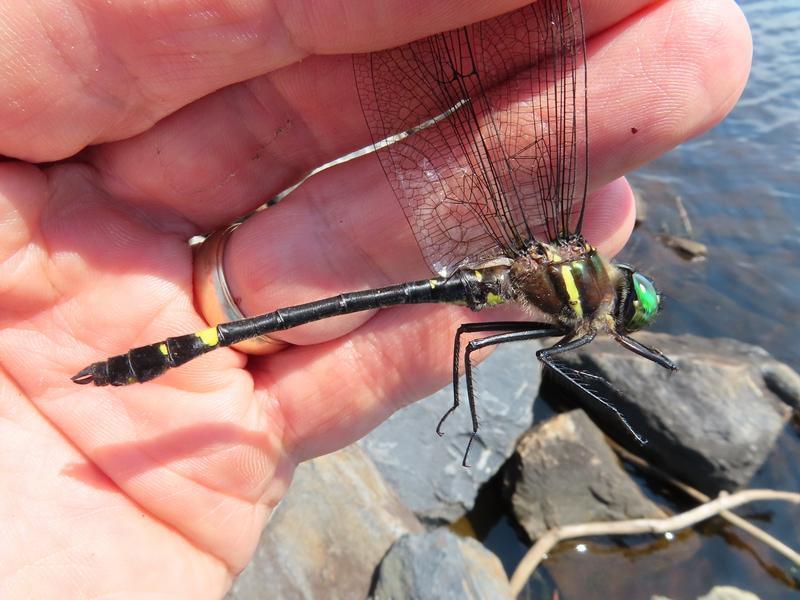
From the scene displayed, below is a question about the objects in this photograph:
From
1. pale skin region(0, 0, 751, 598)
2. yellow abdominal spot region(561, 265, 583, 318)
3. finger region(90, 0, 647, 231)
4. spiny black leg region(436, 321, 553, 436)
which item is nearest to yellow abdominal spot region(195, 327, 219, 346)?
pale skin region(0, 0, 751, 598)

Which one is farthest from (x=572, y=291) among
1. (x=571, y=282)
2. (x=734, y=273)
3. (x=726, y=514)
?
(x=734, y=273)

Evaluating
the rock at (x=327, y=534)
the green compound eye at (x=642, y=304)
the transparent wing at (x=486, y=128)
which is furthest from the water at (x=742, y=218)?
the transparent wing at (x=486, y=128)

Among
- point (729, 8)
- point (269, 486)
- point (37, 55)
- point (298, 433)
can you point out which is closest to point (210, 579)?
point (269, 486)

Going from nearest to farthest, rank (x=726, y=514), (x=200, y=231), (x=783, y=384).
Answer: (x=200, y=231) < (x=726, y=514) < (x=783, y=384)

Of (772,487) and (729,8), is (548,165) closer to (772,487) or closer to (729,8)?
(729,8)

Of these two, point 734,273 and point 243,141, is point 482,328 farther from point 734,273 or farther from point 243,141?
point 734,273

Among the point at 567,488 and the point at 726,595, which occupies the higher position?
the point at 567,488
